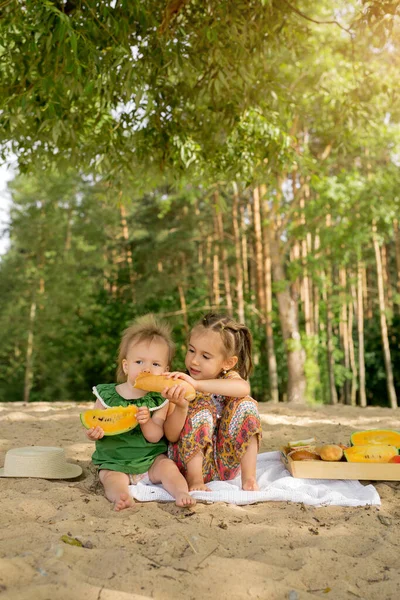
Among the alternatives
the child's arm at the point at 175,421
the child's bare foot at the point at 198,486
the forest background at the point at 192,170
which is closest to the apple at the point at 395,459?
the child's bare foot at the point at 198,486

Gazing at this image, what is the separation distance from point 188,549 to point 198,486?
82cm

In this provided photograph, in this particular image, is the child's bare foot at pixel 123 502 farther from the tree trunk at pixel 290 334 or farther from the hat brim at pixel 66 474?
the tree trunk at pixel 290 334

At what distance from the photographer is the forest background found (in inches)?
182

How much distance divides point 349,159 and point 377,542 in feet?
49.1

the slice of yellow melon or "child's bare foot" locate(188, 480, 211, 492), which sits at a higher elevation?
the slice of yellow melon

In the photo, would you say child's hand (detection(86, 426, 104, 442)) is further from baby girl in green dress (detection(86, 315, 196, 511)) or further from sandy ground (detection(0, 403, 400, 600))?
sandy ground (detection(0, 403, 400, 600))

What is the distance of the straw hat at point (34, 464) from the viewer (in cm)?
319

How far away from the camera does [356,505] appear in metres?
2.93

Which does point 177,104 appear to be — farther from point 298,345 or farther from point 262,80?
point 298,345

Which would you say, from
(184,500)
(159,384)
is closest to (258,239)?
(159,384)

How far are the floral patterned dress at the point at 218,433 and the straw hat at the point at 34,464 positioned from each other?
628 mm

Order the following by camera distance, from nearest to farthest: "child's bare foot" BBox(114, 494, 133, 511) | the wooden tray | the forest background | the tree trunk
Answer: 1. "child's bare foot" BBox(114, 494, 133, 511)
2. the wooden tray
3. the forest background
4. the tree trunk

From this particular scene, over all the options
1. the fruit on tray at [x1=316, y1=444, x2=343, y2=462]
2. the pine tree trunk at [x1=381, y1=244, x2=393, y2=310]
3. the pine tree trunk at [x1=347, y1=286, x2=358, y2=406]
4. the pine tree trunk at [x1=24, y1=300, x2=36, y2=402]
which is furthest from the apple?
the pine tree trunk at [x1=381, y1=244, x2=393, y2=310]

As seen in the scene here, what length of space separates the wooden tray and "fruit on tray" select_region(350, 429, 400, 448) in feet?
1.00
